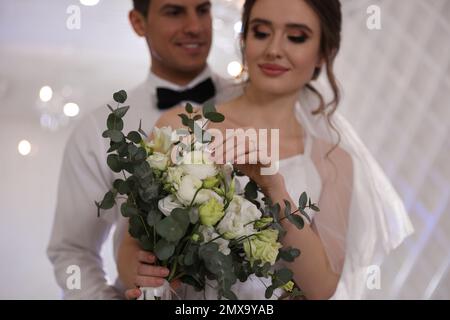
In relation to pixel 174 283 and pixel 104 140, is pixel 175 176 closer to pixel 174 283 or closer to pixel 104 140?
pixel 174 283

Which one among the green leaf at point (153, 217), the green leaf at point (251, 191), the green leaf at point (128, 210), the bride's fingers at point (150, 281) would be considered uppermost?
the green leaf at point (251, 191)

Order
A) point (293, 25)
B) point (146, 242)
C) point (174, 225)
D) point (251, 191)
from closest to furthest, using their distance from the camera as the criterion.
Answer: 1. point (174, 225)
2. point (146, 242)
3. point (251, 191)
4. point (293, 25)

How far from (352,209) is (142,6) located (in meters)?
0.81

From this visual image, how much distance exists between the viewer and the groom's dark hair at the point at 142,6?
1.93m

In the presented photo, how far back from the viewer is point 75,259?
6.27 feet

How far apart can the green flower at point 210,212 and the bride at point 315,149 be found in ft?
1.43

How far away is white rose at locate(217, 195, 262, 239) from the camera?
143 centimetres

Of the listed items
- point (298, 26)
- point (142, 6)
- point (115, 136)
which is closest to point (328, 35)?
point (298, 26)

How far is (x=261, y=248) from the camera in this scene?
1.47 meters

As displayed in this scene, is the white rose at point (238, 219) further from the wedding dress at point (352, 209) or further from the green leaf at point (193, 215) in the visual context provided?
the wedding dress at point (352, 209)

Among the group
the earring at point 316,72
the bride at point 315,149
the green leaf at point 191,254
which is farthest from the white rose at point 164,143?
the earring at point 316,72

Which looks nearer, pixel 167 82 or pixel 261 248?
pixel 261 248

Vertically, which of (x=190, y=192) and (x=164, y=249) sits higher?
(x=190, y=192)
